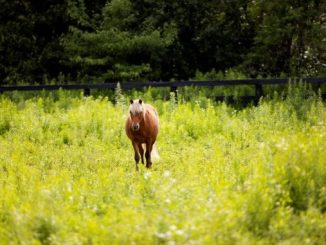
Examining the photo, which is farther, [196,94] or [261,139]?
[196,94]

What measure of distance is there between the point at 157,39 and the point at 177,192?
17.2 meters

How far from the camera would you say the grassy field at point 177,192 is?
17.0 ft

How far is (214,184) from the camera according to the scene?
23.5 ft

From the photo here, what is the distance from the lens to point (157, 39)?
22.6 metres

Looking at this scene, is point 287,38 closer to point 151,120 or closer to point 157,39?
point 157,39

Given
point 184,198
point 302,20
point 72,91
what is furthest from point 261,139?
point 302,20

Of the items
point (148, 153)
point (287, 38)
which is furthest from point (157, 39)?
point (148, 153)

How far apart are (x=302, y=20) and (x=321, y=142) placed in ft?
49.1

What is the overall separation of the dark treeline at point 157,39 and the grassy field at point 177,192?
1063 cm

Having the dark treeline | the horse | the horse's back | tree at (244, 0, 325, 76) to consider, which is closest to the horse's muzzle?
the horse

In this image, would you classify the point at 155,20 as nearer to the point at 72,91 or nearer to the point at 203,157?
the point at 72,91

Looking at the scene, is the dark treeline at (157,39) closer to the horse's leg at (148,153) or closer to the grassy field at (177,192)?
the grassy field at (177,192)

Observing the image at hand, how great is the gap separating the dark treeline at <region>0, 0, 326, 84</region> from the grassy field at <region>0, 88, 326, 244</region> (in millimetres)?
10635

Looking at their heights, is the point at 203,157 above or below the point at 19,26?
below
